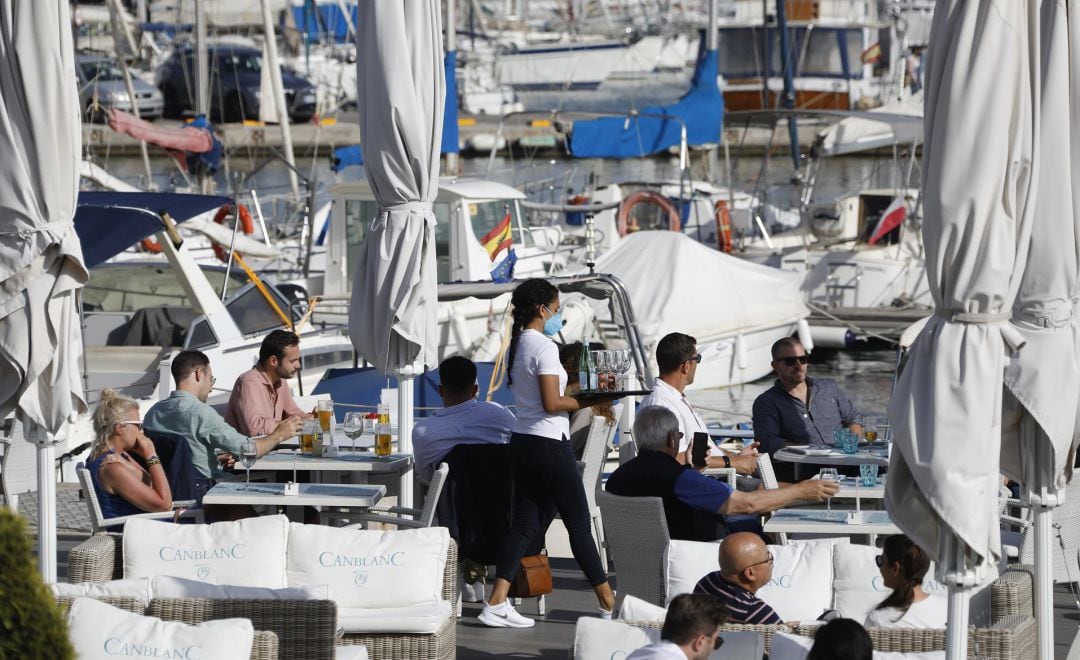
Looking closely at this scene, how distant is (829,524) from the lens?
7.09 meters

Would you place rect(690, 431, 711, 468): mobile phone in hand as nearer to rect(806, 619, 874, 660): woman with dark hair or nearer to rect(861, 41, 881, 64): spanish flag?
rect(806, 619, 874, 660): woman with dark hair

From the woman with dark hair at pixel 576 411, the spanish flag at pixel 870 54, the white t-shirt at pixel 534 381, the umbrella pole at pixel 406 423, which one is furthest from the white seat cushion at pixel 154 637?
the spanish flag at pixel 870 54

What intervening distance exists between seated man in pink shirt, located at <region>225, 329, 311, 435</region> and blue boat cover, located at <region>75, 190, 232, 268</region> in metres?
4.79

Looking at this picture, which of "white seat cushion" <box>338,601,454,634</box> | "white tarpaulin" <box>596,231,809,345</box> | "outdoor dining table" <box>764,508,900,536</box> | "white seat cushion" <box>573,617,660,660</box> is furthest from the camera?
"white tarpaulin" <box>596,231,809,345</box>

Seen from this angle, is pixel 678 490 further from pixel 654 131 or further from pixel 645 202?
pixel 654 131

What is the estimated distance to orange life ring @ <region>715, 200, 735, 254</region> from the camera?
93.7 ft

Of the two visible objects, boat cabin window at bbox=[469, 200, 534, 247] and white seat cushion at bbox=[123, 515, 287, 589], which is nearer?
white seat cushion at bbox=[123, 515, 287, 589]

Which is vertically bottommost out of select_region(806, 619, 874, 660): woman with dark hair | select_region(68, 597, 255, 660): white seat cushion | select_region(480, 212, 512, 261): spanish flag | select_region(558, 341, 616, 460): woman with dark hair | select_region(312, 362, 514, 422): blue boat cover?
select_region(312, 362, 514, 422): blue boat cover

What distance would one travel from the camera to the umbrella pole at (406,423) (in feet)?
26.8

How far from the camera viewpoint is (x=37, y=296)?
20.3 feet

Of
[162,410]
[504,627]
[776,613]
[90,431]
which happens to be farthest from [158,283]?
[776,613]

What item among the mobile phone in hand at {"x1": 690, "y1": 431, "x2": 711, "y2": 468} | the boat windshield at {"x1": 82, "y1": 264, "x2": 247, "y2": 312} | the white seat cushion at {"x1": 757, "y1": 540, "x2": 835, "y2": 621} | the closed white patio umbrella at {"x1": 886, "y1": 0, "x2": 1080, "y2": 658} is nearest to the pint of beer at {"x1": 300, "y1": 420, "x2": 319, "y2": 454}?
the mobile phone in hand at {"x1": 690, "y1": 431, "x2": 711, "y2": 468}

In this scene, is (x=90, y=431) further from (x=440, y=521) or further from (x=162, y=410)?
(x=440, y=521)

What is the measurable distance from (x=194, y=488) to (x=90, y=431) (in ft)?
17.6
